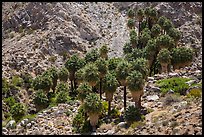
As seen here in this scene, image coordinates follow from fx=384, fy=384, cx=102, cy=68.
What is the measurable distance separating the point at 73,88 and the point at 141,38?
1957 cm

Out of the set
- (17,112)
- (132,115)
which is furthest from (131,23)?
(132,115)

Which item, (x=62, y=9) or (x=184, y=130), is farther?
(x=62, y=9)

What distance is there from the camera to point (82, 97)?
54750mm

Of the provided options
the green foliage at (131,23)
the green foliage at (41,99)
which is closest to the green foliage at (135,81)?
the green foliage at (41,99)

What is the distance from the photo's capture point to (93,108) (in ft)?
163

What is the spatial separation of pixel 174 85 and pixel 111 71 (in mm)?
12100

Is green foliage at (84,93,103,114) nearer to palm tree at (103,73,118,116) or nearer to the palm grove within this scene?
the palm grove

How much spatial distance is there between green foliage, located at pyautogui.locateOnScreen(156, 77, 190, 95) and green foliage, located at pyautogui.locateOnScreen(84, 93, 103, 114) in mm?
11704

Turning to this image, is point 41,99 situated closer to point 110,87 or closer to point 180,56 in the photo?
point 110,87

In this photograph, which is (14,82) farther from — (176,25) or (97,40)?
(176,25)

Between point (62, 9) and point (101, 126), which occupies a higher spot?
point (62, 9)

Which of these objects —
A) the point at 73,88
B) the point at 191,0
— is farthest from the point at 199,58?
the point at 73,88

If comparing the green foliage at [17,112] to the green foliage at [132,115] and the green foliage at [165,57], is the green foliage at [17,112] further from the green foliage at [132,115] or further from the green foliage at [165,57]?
the green foliage at [165,57]

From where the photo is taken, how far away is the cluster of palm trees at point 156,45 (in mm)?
69062
